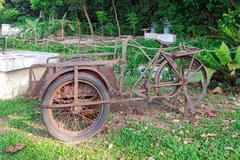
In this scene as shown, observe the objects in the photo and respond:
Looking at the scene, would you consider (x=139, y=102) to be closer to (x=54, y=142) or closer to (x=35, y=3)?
(x=54, y=142)

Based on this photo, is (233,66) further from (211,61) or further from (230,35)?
(230,35)

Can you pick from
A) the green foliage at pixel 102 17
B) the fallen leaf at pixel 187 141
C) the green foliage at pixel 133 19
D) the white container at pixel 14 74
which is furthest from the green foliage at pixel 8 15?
the fallen leaf at pixel 187 141

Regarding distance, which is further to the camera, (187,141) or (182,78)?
(182,78)

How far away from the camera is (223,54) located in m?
5.22

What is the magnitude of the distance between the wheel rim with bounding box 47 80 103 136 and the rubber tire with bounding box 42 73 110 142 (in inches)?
1.1

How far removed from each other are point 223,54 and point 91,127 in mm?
2581

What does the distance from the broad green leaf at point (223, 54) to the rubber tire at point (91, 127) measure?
2.25m

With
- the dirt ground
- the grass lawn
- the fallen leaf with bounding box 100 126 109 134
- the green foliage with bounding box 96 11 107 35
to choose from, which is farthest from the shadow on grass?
the green foliage with bounding box 96 11 107 35

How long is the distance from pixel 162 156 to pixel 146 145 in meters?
0.29

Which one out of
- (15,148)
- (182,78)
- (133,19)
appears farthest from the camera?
(133,19)

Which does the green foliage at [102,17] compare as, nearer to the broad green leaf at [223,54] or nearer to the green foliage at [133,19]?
the green foliage at [133,19]

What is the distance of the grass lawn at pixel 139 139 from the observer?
3.42 meters

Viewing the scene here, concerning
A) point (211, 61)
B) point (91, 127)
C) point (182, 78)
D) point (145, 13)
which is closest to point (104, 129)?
point (91, 127)

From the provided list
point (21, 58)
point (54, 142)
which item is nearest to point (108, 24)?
point (21, 58)
